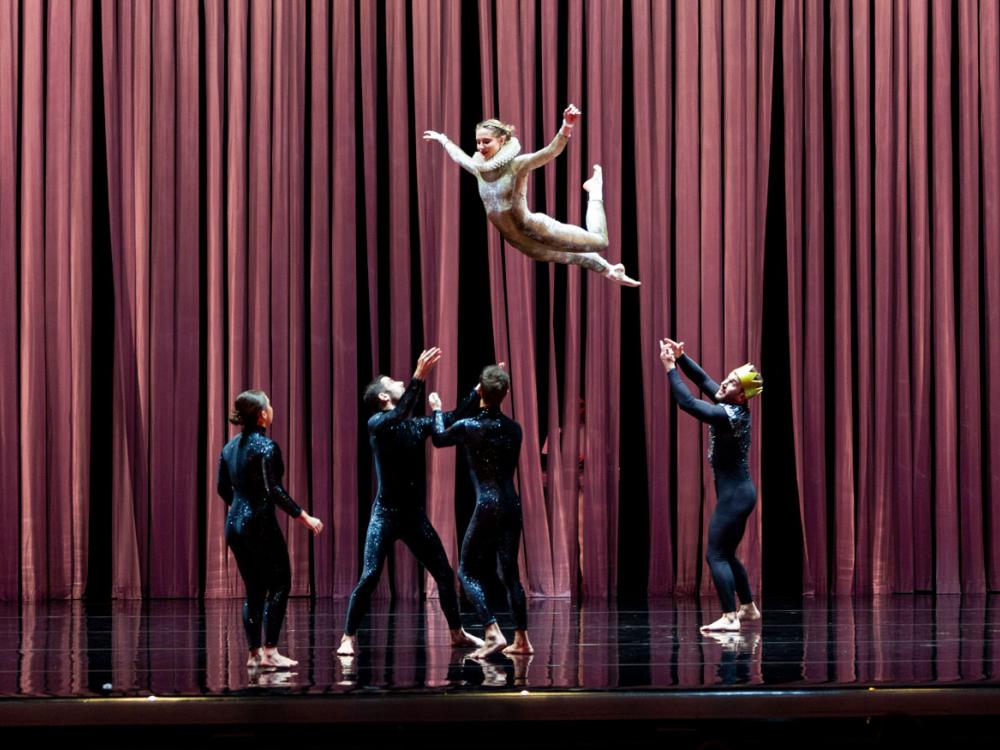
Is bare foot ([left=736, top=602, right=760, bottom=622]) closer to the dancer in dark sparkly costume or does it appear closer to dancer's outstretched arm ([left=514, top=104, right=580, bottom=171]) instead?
the dancer in dark sparkly costume

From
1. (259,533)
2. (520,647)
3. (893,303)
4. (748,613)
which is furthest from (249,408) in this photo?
(893,303)

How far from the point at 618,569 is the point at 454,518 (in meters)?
1.10

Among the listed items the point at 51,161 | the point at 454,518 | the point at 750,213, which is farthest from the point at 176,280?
the point at 750,213

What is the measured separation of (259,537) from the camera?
16.8ft

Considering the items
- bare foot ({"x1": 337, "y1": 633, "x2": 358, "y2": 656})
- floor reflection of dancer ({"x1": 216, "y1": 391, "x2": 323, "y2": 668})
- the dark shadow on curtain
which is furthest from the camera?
the dark shadow on curtain

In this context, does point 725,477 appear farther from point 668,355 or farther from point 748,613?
point 748,613

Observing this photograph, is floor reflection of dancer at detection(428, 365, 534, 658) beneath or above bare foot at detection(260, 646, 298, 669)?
above

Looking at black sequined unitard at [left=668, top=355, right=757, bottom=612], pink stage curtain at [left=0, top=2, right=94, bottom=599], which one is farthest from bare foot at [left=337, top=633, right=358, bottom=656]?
pink stage curtain at [left=0, top=2, right=94, bottom=599]

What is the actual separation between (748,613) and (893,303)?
2626mm

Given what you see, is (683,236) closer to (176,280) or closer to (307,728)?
(176,280)

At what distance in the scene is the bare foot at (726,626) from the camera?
21.2 feet

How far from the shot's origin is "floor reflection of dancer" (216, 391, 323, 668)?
514 centimetres

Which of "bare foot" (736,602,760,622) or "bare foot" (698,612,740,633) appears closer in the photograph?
"bare foot" (698,612,740,633)

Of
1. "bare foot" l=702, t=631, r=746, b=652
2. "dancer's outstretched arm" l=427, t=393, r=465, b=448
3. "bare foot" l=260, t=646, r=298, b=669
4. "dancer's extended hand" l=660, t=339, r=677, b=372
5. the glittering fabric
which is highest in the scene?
the glittering fabric
